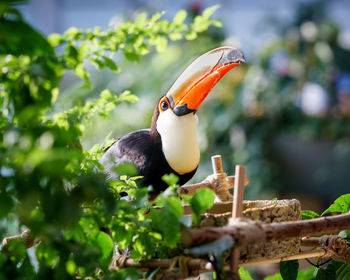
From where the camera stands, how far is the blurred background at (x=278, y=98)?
2.99 metres

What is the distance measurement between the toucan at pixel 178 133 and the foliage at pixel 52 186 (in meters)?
0.22

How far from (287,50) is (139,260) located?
273 cm

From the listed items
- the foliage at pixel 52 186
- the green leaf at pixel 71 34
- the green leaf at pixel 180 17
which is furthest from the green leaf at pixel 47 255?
the green leaf at pixel 180 17

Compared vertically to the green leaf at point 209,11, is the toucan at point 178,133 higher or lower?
lower

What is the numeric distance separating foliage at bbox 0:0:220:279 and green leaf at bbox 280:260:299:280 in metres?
0.22

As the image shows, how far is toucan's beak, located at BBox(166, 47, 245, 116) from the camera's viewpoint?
2.30 feet

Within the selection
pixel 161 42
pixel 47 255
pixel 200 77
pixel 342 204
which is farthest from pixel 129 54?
pixel 342 204

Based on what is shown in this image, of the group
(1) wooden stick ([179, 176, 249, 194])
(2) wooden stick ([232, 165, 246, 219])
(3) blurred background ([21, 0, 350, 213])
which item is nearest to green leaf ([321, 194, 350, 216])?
(1) wooden stick ([179, 176, 249, 194])

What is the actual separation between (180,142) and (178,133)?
0.01 meters

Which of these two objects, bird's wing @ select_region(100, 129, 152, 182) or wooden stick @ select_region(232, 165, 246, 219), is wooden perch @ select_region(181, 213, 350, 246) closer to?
wooden stick @ select_region(232, 165, 246, 219)

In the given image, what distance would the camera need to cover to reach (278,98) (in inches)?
121

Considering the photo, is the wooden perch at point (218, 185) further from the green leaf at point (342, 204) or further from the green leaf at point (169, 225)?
the green leaf at point (169, 225)

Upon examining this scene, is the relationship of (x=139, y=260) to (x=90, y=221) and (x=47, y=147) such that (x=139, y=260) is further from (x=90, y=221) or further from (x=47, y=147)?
(x=47, y=147)

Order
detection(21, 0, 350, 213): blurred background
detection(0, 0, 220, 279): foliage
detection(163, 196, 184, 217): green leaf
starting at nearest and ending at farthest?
detection(0, 0, 220, 279): foliage, detection(163, 196, 184, 217): green leaf, detection(21, 0, 350, 213): blurred background
